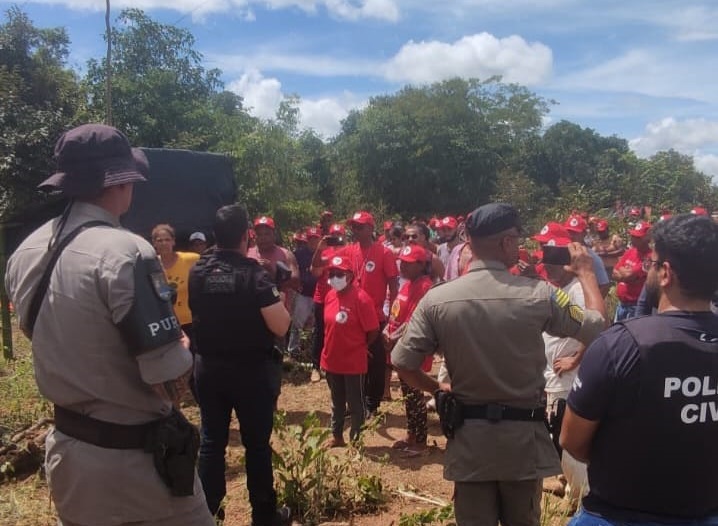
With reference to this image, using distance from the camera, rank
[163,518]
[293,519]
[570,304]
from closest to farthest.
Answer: [163,518] → [570,304] → [293,519]

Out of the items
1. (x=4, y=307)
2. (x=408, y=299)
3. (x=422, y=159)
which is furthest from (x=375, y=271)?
(x=422, y=159)

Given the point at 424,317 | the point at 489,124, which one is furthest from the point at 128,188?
the point at 489,124

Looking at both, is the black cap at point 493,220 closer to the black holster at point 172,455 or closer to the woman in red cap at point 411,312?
the black holster at point 172,455

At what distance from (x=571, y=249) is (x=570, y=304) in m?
0.40

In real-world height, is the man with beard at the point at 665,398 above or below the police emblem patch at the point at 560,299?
below

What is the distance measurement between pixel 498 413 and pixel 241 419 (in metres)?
Result: 1.57

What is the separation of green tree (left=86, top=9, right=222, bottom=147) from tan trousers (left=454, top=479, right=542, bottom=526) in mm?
12331

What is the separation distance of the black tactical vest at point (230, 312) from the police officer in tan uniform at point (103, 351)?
132 centimetres

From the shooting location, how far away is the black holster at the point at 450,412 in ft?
8.80

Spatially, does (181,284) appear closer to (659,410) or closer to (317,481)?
(317,481)

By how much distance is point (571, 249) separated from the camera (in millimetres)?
2971

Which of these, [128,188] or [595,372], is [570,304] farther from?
[128,188]

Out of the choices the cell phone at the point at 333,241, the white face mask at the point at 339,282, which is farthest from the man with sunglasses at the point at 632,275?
the cell phone at the point at 333,241

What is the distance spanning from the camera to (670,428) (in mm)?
1856
